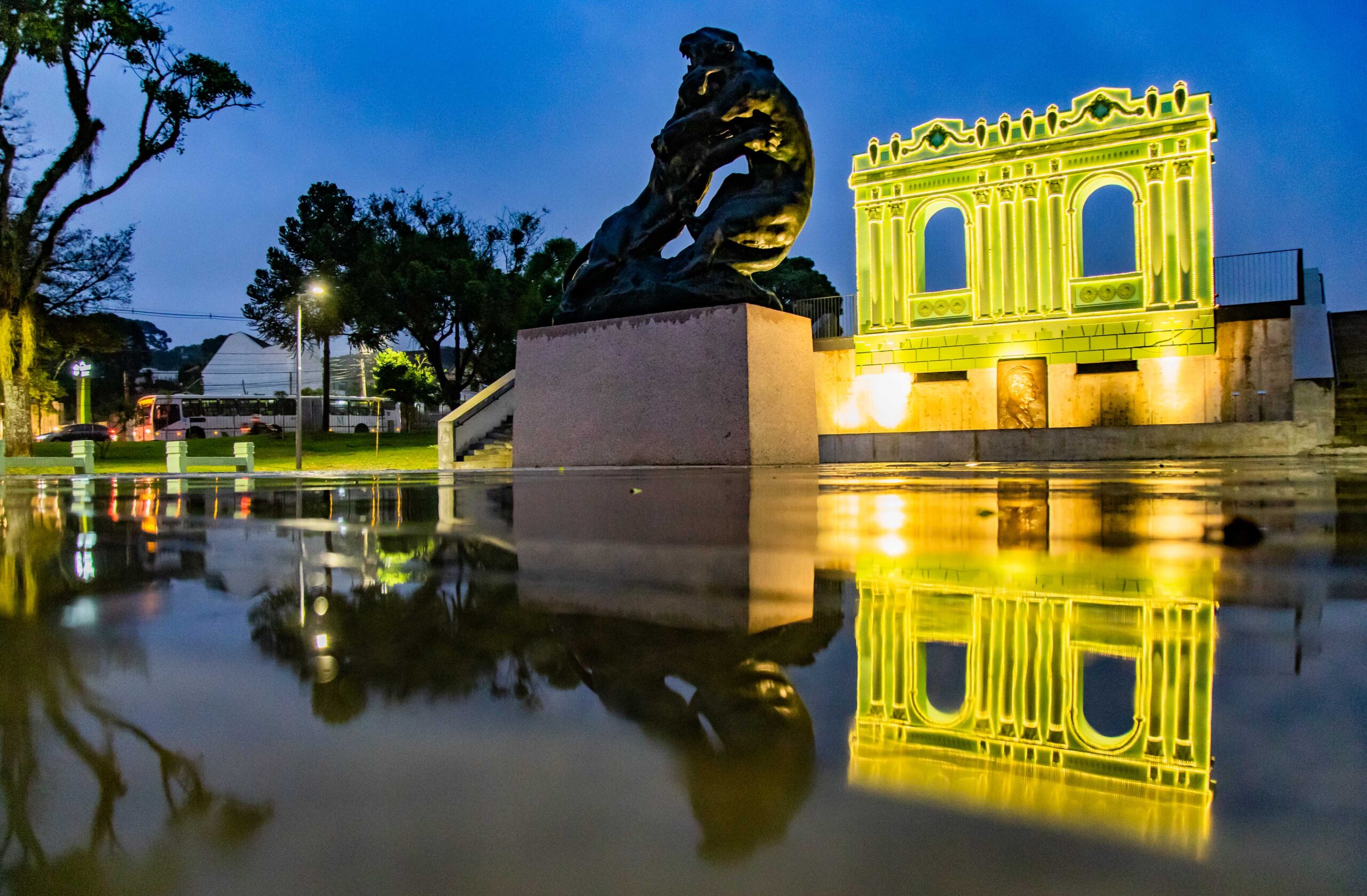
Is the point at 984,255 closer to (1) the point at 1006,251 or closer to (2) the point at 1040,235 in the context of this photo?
(1) the point at 1006,251

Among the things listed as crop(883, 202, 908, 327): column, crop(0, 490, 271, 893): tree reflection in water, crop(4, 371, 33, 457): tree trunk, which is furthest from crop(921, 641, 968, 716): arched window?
crop(4, 371, 33, 457): tree trunk

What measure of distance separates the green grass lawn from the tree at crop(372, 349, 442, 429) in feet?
25.2

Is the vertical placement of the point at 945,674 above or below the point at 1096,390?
below

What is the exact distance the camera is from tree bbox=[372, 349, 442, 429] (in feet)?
148

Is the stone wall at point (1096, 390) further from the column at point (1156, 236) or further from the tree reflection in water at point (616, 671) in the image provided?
the tree reflection in water at point (616, 671)

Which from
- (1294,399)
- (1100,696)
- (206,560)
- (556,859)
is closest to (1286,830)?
(1100,696)

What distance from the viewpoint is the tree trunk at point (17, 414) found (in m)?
21.7

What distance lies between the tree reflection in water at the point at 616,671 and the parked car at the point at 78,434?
44.9 metres

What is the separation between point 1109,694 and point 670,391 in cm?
1127

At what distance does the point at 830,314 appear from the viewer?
25438 mm

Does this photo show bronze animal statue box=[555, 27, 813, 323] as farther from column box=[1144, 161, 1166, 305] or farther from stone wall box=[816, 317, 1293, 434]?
column box=[1144, 161, 1166, 305]

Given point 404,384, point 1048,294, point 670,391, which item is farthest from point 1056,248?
point 404,384

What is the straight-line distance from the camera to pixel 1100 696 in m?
1.06

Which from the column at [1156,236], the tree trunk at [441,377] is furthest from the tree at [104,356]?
the column at [1156,236]
